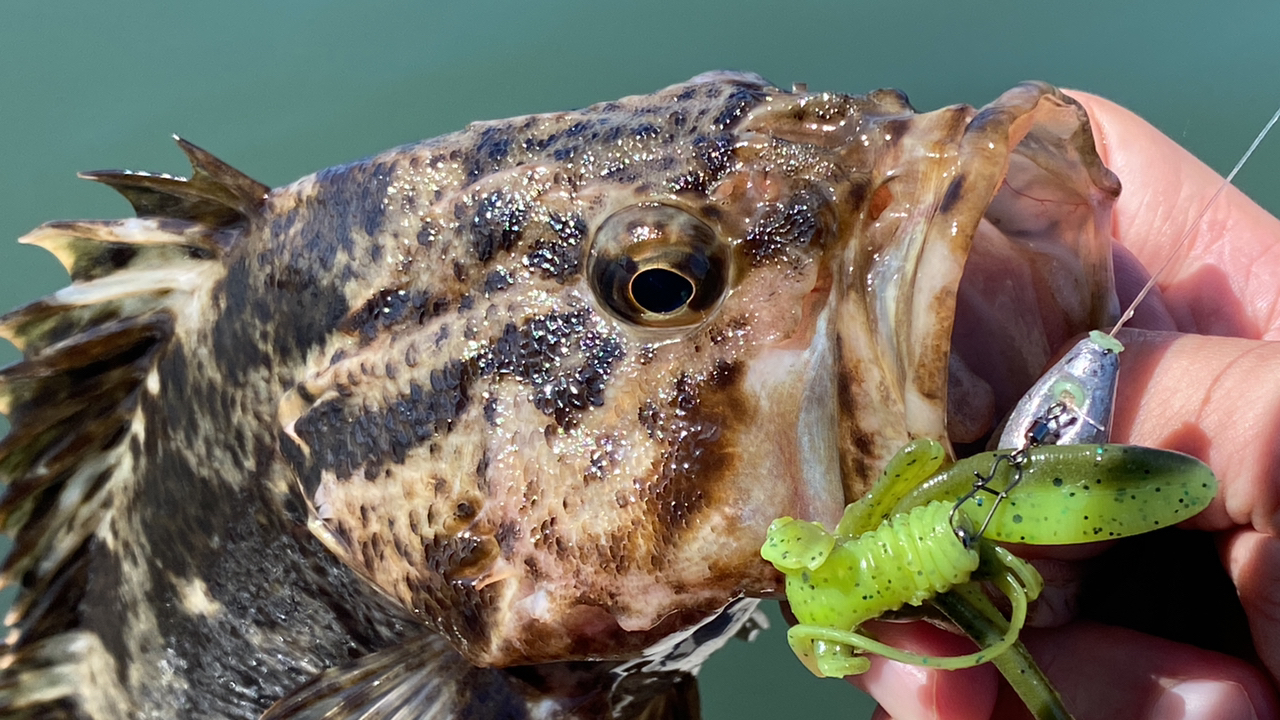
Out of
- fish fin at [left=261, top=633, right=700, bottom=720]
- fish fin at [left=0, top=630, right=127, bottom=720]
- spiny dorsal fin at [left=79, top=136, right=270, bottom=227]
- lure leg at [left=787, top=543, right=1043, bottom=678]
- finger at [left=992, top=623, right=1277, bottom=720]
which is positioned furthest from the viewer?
fish fin at [left=0, top=630, right=127, bottom=720]

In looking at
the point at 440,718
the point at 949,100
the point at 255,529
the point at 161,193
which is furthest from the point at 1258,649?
the point at 949,100

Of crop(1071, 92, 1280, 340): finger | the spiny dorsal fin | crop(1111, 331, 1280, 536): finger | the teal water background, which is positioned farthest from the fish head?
the teal water background

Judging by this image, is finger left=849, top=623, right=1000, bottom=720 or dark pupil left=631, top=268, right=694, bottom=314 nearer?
dark pupil left=631, top=268, right=694, bottom=314

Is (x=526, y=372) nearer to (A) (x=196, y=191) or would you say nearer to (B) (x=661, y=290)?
(B) (x=661, y=290)

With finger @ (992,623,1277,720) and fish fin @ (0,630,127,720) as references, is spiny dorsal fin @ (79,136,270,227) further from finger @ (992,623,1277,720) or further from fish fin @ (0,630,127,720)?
finger @ (992,623,1277,720)

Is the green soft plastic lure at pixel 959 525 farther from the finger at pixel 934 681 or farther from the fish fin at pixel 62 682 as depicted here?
the fish fin at pixel 62 682

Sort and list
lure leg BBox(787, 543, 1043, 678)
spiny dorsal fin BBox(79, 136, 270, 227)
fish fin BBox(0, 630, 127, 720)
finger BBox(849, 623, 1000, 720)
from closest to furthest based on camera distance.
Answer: lure leg BBox(787, 543, 1043, 678)
finger BBox(849, 623, 1000, 720)
spiny dorsal fin BBox(79, 136, 270, 227)
fish fin BBox(0, 630, 127, 720)

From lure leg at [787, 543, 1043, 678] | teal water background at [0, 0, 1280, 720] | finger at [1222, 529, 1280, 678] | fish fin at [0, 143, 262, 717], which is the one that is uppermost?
teal water background at [0, 0, 1280, 720]

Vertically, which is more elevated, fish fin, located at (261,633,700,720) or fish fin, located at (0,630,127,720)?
fish fin, located at (0,630,127,720)
